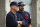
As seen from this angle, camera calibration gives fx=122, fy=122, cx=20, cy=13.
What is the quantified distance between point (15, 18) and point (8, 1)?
16.1 inches

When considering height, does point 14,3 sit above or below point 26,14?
above

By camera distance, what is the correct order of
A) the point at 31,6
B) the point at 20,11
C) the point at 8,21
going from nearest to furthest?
the point at 8,21 → the point at 20,11 → the point at 31,6

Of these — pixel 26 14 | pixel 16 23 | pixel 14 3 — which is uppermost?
pixel 14 3

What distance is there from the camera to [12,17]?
216cm

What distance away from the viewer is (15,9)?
2227 mm

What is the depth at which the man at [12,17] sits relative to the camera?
2162mm

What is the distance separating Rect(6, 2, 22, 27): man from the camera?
2.16 metres

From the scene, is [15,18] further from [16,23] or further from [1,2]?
[1,2]

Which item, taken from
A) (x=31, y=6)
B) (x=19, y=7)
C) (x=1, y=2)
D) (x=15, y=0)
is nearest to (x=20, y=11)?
(x=19, y=7)

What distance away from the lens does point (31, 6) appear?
3098 millimetres

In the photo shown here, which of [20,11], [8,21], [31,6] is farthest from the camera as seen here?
[31,6]

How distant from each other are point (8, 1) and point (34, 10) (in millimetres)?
990

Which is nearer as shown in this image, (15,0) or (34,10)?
(15,0)

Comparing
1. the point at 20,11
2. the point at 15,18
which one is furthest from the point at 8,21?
the point at 20,11
